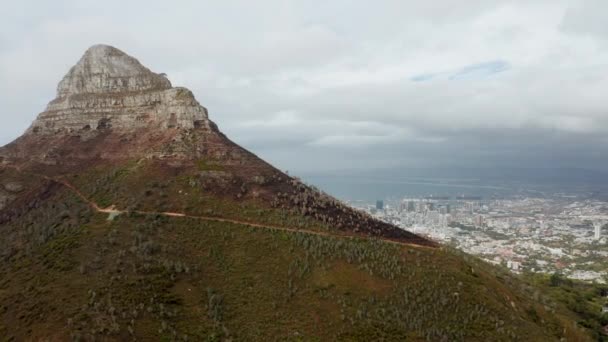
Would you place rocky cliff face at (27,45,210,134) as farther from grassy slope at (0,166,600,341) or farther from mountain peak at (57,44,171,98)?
grassy slope at (0,166,600,341)

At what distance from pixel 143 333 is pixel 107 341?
305 cm

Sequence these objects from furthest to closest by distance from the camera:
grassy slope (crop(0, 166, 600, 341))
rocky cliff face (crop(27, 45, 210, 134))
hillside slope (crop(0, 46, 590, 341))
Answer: rocky cliff face (crop(27, 45, 210, 134)) → hillside slope (crop(0, 46, 590, 341)) → grassy slope (crop(0, 166, 600, 341))

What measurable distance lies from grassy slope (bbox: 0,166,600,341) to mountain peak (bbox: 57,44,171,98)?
31.8 metres

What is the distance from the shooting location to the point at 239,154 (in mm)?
70062

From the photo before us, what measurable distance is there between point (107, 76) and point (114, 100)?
6709 mm

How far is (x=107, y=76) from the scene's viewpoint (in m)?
81.1

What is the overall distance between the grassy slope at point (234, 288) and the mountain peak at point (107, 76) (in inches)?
1254

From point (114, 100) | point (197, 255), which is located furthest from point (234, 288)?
point (114, 100)

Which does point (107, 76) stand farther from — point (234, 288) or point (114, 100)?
point (234, 288)

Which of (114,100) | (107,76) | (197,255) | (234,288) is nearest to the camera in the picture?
(234,288)

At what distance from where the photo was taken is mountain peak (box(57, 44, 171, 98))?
80125 mm

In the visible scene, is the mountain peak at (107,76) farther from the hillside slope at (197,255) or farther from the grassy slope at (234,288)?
the grassy slope at (234,288)

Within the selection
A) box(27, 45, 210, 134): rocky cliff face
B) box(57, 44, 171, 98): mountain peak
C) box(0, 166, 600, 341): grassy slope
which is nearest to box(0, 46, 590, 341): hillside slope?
box(0, 166, 600, 341): grassy slope

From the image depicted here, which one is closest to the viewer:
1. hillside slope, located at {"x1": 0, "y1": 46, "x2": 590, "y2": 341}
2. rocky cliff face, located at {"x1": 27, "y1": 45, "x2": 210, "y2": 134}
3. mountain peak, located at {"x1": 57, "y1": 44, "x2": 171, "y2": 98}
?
hillside slope, located at {"x1": 0, "y1": 46, "x2": 590, "y2": 341}
